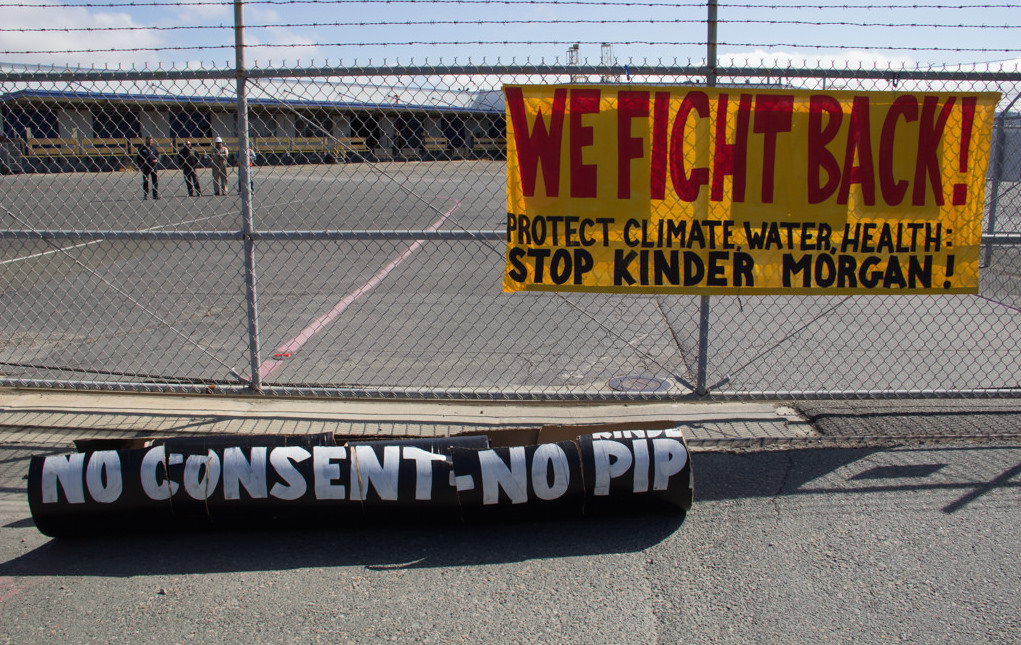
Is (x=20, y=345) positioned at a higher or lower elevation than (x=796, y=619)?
higher

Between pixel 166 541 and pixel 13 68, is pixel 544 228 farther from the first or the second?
pixel 13 68

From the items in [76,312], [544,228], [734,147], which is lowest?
[76,312]

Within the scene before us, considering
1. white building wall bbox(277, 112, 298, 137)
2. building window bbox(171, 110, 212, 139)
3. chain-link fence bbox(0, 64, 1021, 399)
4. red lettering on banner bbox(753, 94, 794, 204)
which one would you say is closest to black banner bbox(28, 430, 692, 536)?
chain-link fence bbox(0, 64, 1021, 399)

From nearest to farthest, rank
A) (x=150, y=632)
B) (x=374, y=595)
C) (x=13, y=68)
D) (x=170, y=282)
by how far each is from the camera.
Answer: (x=150, y=632), (x=374, y=595), (x=13, y=68), (x=170, y=282)

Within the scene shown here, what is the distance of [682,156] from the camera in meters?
4.56

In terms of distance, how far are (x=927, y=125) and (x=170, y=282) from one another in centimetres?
850

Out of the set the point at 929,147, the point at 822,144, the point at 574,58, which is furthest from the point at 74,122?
the point at 929,147

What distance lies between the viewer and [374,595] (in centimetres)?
316

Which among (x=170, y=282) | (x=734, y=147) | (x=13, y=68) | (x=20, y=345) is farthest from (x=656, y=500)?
(x=170, y=282)

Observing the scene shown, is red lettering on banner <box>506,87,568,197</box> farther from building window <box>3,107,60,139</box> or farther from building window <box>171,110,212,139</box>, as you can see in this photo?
building window <box>3,107,60,139</box>

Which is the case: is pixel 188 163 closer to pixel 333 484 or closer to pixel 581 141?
pixel 581 141

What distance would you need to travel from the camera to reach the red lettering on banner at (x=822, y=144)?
4520 millimetres

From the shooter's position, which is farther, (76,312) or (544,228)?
(76,312)

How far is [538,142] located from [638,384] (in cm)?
209
